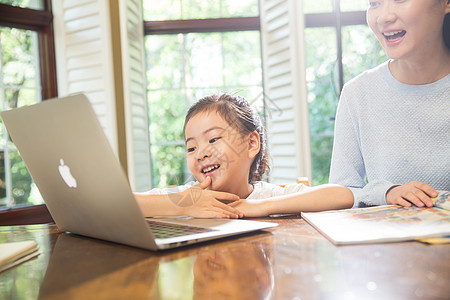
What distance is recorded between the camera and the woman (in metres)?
1.33

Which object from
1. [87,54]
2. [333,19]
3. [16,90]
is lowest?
[16,90]

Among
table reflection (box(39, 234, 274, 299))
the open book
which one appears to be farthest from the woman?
table reflection (box(39, 234, 274, 299))

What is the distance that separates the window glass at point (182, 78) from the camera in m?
3.20

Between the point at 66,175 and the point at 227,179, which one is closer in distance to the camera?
the point at 66,175

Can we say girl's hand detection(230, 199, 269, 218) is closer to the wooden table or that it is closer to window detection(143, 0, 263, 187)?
the wooden table

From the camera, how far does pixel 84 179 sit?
70cm

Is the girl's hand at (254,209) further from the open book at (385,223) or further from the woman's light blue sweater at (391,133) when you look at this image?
the woman's light blue sweater at (391,133)

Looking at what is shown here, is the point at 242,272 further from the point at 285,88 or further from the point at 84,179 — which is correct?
the point at 285,88

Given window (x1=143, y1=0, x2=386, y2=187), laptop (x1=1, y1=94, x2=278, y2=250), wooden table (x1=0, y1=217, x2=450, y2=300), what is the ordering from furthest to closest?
window (x1=143, y1=0, x2=386, y2=187)
laptop (x1=1, y1=94, x2=278, y2=250)
wooden table (x1=0, y1=217, x2=450, y2=300)

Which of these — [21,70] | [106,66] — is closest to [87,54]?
[106,66]

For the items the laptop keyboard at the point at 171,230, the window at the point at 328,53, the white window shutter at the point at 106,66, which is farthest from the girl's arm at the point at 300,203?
the window at the point at 328,53

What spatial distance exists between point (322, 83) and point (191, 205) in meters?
2.76

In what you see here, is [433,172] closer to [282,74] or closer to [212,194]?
[212,194]

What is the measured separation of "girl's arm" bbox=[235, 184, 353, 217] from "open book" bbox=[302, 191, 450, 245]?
0.29ft
